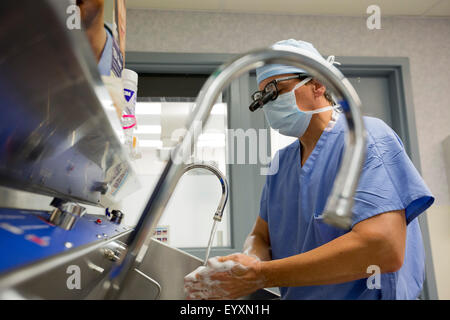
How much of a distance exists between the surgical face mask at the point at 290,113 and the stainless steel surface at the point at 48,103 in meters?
0.56

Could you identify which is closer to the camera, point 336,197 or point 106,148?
point 336,197

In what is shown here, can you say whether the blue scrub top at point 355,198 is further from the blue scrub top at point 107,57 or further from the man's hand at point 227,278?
the blue scrub top at point 107,57

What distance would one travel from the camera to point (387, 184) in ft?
2.54

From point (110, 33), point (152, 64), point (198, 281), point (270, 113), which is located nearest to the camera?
point (198, 281)

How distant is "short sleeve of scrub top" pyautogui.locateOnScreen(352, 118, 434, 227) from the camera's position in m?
0.75

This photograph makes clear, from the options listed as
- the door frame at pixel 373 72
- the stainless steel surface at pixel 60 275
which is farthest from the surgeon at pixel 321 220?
the door frame at pixel 373 72

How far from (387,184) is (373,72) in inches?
66.8

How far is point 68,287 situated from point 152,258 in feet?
1.89

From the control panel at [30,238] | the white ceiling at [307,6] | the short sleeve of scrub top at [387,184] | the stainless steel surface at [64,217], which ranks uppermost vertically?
the white ceiling at [307,6]

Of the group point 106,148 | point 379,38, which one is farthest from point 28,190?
point 379,38

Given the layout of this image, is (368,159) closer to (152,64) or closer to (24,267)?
(24,267)

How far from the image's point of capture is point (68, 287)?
0.37 m

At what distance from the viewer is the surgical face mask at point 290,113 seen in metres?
1.05

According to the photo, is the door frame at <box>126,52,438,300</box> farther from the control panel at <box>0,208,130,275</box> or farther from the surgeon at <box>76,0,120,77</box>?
the control panel at <box>0,208,130,275</box>
